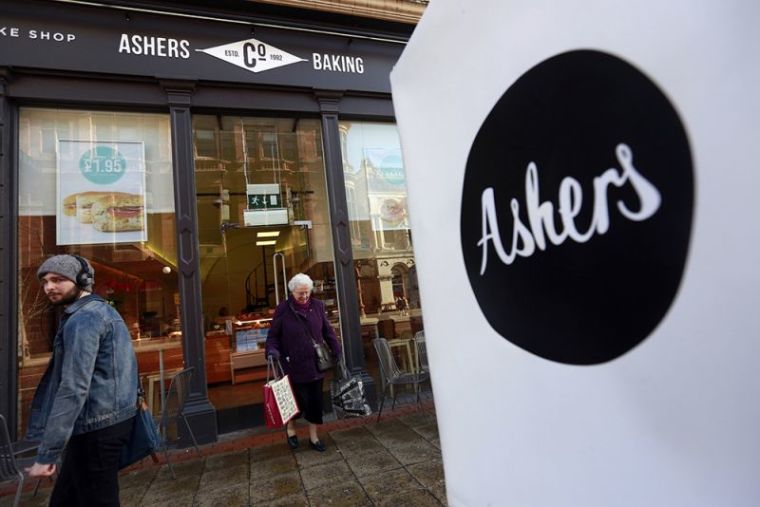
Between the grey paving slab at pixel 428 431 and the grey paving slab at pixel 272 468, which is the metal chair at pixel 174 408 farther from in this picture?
the grey paving slab at pixel 428 431

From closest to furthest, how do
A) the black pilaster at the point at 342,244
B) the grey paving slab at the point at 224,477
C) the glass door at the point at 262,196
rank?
1. the grey paving slab at the point at 224,477
2. the black pilaster at the point at 342,244
3. the glass door at the point at 262,196

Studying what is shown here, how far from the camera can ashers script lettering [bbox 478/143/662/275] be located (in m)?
0.56

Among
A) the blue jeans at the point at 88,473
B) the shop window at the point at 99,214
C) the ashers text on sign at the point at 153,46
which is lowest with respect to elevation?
the blue jeans at the point at 88,473

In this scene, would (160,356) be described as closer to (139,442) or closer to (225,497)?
(225,497)

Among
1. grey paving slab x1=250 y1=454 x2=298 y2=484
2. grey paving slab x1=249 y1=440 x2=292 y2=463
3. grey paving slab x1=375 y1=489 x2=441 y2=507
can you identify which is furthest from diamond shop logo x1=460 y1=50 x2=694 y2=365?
grey paving slab x1=249 y1=440 x2=292 y2=463

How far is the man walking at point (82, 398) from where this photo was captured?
2.24 m

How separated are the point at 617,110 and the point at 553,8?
217 millimetres

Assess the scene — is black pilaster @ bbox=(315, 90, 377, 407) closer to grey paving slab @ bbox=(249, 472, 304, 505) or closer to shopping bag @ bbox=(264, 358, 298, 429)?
shopping bag @ bbox=(264, 358, 298, 429)

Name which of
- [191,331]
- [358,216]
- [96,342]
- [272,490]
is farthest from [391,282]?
[96,342]

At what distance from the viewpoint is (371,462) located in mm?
4004

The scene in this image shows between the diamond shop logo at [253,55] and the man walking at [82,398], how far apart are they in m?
4.14

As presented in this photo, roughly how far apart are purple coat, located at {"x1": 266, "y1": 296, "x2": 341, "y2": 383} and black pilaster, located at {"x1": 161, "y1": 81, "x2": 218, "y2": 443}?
132 cm

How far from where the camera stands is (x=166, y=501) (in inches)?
142

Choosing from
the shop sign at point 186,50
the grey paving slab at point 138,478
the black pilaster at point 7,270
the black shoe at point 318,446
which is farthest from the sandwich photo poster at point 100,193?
the black shoe at point 318,446
